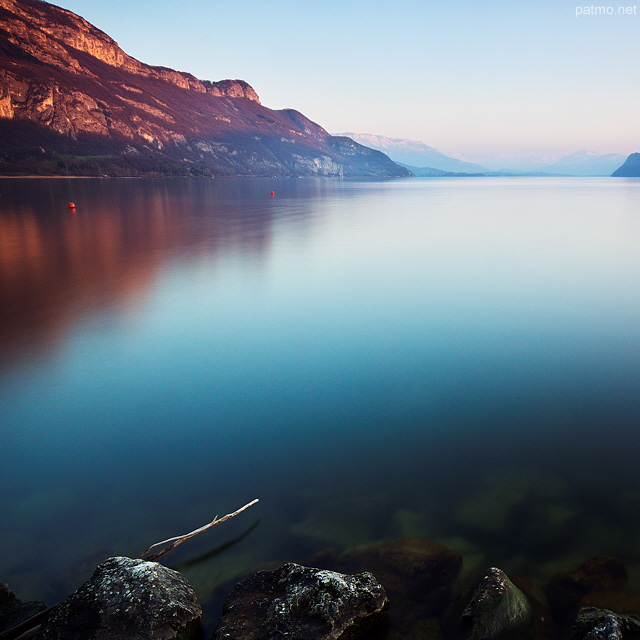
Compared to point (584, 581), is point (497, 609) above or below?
above

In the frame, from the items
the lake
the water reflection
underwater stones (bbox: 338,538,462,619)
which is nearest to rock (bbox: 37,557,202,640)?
the lake

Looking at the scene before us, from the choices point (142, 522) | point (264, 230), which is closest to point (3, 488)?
point (142, 522)

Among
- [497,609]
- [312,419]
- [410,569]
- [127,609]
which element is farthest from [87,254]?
[497,609]

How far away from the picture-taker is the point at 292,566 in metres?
4.09

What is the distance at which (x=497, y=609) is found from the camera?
3.88 m

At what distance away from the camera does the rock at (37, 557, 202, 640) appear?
341 centimetres

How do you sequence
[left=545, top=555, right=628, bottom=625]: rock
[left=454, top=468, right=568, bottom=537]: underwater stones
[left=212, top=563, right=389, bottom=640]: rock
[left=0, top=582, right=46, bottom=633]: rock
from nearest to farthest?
[left=212, top=563, right=389, bottom=640]: rock
[left=0, top=582, right=46, bottom=633]: rock
[left=545, top=555, right=628, bottom=625]: rock
[left=454, top=468, right=568, bottom=537]: underwater stones

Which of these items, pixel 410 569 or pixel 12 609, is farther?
pixel 410 569

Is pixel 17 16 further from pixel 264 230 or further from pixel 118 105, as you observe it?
pixel 264 230

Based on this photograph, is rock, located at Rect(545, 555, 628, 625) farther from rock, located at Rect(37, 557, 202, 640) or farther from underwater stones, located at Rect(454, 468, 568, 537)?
rock, located at Rect(37, 557, 202, 640)

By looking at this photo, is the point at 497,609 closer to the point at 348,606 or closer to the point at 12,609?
the point at 348,606

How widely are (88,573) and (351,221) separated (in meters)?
33.7

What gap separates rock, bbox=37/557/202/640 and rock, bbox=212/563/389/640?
14.9 inches

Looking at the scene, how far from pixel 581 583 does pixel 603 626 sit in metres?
1.02
